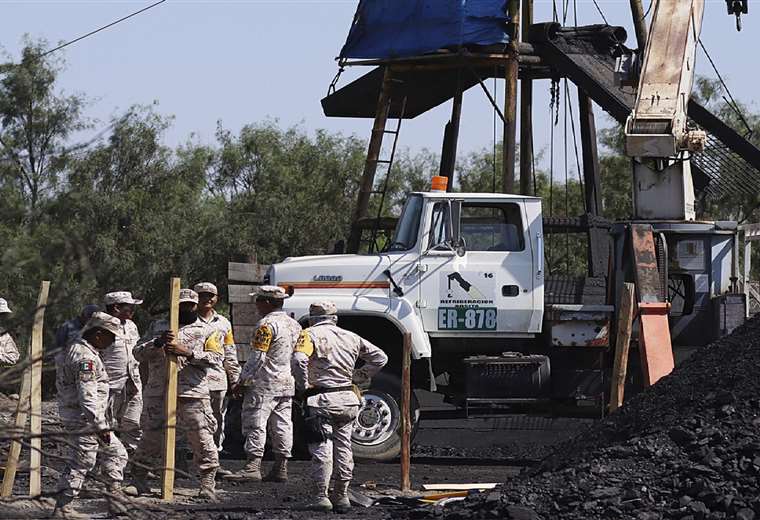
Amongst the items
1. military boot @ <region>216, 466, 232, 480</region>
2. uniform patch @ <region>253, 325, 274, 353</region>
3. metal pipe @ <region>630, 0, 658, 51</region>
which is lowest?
military boot @ <region>216, 466, 232, 480</region>

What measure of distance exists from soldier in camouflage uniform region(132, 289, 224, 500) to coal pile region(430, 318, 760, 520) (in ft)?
8.28

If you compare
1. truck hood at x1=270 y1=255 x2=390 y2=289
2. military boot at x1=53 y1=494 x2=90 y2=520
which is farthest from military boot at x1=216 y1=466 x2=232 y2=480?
truck hood at x1=270 y1=255 x2=390 y2=289

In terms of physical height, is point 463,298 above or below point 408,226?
below

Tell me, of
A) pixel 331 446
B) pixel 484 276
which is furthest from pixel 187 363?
pixel 484 276

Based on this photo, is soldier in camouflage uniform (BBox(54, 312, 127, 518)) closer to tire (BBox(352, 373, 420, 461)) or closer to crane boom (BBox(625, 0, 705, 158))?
tire (BBox(352, 373, 420, 461))

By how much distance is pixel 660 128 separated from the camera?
44.6 ft

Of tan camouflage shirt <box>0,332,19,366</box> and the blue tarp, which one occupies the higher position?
the blue tarp

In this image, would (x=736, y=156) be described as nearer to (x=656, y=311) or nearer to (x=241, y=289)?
(x=656, y=311)

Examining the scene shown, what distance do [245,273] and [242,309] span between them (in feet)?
1.45

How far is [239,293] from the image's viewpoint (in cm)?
1369

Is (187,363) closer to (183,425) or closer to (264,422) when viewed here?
(183,425)

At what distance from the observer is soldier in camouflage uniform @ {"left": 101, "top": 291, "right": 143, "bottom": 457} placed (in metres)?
10.7

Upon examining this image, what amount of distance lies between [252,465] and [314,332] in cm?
180

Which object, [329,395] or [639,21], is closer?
[329,395]
